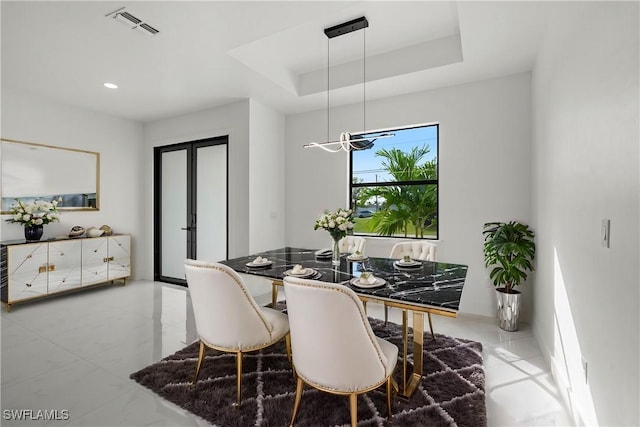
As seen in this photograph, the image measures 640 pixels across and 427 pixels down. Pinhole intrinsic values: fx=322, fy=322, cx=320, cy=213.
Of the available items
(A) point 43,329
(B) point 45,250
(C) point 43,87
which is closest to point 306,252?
(A) point 43,329

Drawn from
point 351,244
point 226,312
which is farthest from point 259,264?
point 351,244

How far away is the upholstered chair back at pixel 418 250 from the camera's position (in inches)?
122

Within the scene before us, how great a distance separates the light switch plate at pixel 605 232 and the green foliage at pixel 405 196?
254 centimetres

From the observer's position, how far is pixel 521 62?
122 inches

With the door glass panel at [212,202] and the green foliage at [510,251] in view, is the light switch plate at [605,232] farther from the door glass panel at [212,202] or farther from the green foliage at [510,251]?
the door glass panel at [212,202]

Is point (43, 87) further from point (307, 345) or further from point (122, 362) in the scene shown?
point (307, 345)

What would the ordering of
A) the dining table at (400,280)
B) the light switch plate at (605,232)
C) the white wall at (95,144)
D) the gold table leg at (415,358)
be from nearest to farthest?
the light switch plate at (605,232), the dining table at (400,280), the gold table leg at (415,358), the white wall at (95,144)

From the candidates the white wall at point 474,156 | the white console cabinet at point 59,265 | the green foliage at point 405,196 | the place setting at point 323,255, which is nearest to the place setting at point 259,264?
the place setting at point 323,255

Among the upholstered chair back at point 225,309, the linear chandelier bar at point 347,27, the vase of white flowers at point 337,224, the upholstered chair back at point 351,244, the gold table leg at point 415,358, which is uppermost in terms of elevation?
the linear chandelier bar at point 347,27

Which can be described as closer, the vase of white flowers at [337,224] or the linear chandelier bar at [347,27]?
the vase of white flowers at [337,224]

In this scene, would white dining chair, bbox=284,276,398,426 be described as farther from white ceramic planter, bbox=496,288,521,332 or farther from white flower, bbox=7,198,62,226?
white flower, bbox=7,198,62,226

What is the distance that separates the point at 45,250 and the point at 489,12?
5.30 m

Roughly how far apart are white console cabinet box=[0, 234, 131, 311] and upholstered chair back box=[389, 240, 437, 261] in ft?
13.4

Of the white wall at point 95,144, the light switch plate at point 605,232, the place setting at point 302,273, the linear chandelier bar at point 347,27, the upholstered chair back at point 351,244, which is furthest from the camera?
the white wall at point 95,144
